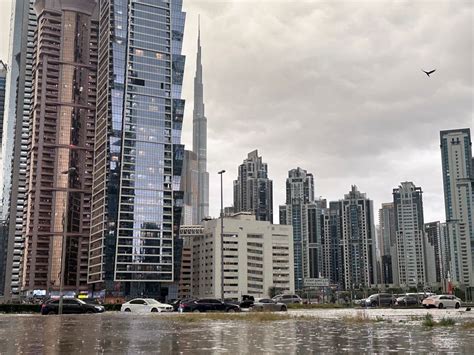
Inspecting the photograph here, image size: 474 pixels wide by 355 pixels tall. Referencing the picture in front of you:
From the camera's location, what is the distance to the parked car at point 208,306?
4816 centimetres

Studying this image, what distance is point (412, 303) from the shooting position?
61938mm

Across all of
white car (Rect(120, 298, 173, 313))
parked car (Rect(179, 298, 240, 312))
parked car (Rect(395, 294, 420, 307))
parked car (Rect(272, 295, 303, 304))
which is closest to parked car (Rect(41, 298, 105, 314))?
white car (Rect(120, 298, 173, 313))

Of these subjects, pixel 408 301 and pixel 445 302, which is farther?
pixel 408 301

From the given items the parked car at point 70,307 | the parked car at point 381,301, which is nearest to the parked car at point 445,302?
the parked car at point 381,301

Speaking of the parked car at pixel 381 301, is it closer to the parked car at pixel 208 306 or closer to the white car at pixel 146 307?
the parked car at pixel 208 306

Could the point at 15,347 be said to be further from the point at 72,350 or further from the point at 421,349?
the point at 421,349

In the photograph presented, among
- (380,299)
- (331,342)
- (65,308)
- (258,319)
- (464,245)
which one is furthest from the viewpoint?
(464,245)

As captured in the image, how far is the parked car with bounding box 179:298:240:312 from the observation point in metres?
48.2

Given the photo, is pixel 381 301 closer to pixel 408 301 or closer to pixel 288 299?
pixel 408 301

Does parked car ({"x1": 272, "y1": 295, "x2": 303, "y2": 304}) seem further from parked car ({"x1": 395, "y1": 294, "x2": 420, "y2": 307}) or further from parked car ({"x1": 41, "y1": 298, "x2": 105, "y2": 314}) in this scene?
parked car ({"x1": 41, "y1": 298, "x2": 105, "y2": 314})

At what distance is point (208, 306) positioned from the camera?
159 feet

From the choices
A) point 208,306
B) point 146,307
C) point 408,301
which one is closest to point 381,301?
point 408,301

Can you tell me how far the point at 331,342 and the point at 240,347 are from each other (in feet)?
10.4

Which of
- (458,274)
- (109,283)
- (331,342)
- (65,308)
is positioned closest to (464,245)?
(458,274)
